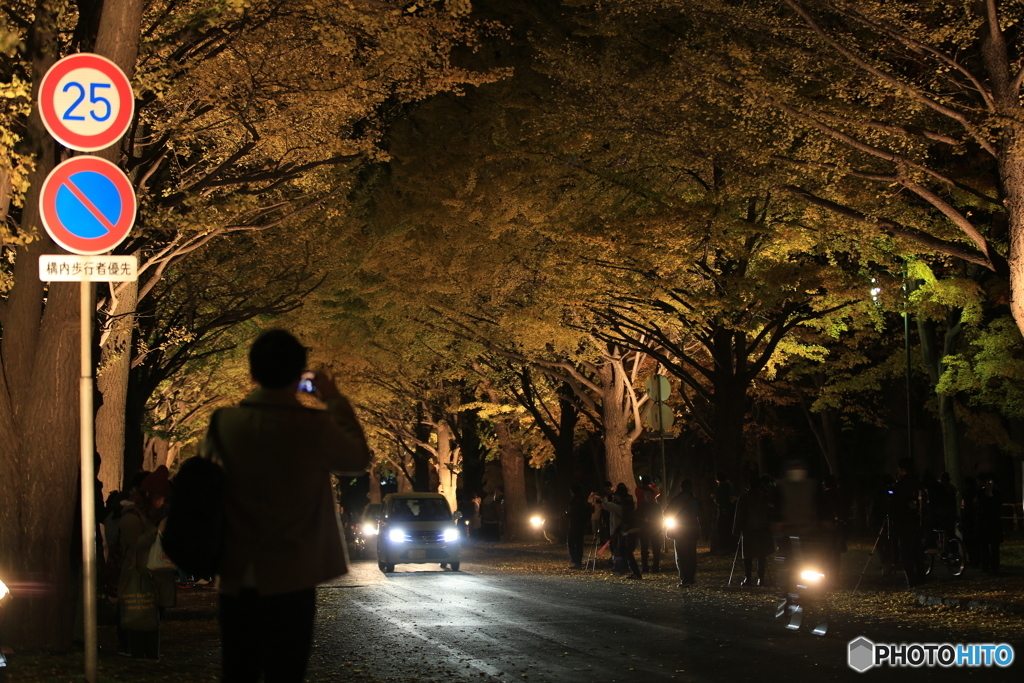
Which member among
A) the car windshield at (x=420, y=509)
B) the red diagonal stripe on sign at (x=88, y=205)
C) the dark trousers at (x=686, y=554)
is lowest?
the dark trousers at (x=686, y=554)

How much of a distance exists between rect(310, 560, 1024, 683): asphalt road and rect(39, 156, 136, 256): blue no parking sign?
4.28m

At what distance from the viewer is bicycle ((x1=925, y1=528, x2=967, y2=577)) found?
19.6 m

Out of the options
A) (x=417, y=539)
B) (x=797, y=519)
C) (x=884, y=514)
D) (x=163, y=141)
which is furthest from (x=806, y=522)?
(x=417, y=539)

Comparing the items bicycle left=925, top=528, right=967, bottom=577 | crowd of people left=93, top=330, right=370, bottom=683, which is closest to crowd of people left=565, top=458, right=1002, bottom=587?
bicycle left=925, top=528, right=967, bottom=577

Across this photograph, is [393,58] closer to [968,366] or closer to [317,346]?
[968,366]

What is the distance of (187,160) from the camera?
20.0 m

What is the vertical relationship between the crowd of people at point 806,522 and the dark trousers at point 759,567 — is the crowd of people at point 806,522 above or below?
above

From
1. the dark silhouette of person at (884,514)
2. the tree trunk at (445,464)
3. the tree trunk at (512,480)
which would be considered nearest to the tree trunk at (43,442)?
the dark silhouette of person at (884,514)

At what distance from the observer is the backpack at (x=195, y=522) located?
414 cm

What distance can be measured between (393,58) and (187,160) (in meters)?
5.47

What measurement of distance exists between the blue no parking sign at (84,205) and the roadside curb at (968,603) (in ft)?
36.0

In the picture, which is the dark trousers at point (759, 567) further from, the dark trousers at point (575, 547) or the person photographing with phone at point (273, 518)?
the person photographing with phone at point (273, 518)

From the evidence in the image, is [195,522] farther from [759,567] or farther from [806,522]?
[759,567]

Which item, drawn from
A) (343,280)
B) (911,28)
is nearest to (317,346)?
(343,280)
